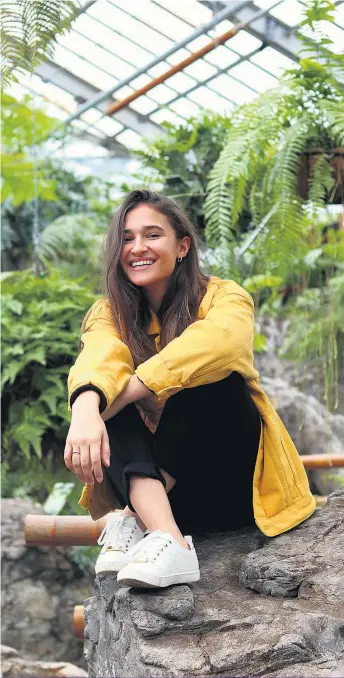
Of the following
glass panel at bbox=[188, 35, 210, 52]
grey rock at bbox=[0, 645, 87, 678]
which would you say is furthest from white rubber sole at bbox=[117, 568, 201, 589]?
glass panel at bbox=[188, 35, 210, 52]

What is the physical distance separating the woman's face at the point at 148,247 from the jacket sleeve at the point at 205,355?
0.73 ft

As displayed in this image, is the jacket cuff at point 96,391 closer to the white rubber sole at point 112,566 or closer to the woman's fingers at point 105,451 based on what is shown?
the woman's fingers at point 105,451

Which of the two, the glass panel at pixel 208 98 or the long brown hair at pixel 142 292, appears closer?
the long brown hair at pixel 142 292

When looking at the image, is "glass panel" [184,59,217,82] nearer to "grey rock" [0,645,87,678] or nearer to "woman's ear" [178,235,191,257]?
"grey rock" [0,645,87,678]

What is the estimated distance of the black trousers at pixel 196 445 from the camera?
6.78 feet

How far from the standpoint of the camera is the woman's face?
7.55 ft

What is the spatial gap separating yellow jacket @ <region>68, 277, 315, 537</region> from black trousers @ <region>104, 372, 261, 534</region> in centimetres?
4

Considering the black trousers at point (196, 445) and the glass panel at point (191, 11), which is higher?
the glass panel at point (191, 11)

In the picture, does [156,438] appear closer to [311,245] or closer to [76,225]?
[311,245]

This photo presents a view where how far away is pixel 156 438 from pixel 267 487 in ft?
1.20

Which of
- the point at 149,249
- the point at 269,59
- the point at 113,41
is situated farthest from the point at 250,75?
the point at 149,249

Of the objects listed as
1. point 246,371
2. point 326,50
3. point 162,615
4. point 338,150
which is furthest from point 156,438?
point 326,50

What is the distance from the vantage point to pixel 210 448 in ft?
7.06

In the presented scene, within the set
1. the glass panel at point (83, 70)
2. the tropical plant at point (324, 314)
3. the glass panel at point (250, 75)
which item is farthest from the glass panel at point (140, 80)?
the tropical plant at point (324, 314)
